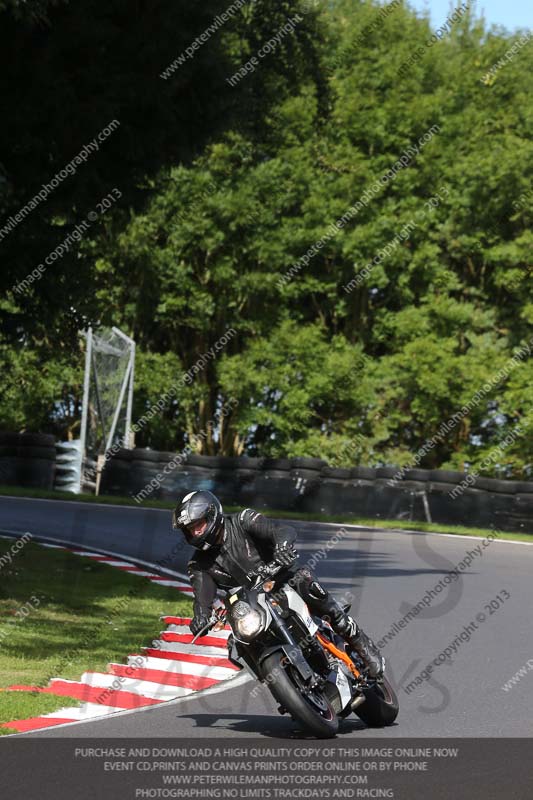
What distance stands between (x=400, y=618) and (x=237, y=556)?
5.39m

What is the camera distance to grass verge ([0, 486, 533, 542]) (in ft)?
79.6

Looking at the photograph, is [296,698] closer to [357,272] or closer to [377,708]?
[377,708]

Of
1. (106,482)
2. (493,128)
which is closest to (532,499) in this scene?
(106,482)

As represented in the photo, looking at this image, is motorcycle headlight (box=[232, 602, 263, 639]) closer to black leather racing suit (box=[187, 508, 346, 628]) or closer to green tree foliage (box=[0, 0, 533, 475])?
black leather racing suit (box=[187, 508, 346, 628])

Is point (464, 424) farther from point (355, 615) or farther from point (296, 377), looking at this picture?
point (355, 615)

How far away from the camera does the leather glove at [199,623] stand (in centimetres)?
766

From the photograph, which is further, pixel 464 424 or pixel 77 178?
pixel 464 424

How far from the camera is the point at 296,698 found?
7.38 metres

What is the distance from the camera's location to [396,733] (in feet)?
25.8

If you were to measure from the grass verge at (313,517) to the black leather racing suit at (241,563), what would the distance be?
16.0 m

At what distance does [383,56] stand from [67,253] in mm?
31424

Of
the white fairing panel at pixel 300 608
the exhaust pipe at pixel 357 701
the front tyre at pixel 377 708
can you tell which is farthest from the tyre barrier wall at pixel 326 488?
the white fairing panel at pixel 300 608

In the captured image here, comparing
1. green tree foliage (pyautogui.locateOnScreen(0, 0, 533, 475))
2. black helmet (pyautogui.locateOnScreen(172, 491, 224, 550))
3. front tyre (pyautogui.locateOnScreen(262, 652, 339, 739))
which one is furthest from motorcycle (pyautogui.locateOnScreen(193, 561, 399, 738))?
green tree foliage (pyautogui.locateOnScreen(0, 0, 533, 475))
